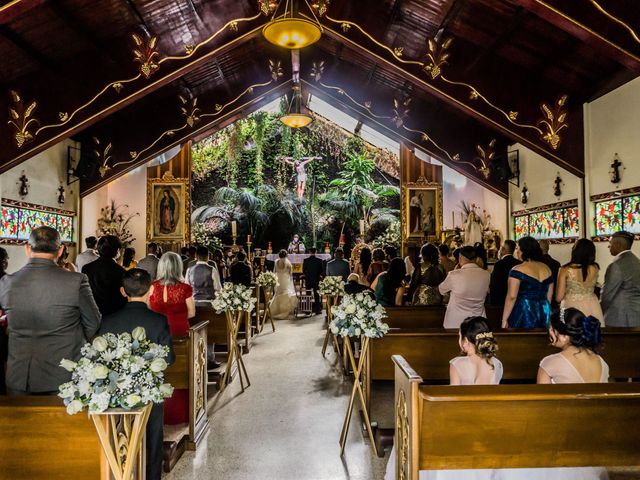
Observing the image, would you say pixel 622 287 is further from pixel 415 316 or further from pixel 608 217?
pixel 608 217

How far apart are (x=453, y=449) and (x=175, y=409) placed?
265cm

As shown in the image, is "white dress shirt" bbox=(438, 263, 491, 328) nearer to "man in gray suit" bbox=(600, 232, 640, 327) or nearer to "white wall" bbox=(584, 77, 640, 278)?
"man in gray suit" bbox=(600, 232, 640, 327)

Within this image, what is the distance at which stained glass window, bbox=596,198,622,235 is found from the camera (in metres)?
6.34

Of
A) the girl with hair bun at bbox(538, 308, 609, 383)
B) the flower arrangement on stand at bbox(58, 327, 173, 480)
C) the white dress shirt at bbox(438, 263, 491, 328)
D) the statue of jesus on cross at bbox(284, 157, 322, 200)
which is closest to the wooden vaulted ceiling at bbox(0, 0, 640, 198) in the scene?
the white dress shirt at bbox(438, 263, 491, 328)

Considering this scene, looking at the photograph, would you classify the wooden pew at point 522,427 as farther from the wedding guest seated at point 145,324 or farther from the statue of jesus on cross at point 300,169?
the statue of jesus on cross at point 300,169

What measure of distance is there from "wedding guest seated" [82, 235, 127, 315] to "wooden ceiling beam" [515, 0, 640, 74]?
186 inches

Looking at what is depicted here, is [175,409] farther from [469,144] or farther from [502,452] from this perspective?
[469,144]

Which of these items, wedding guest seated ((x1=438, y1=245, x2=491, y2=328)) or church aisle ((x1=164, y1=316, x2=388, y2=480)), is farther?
wedding guest seated ((x1=438, y1=245, x2=491, y2=328))

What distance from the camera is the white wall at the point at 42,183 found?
7.61 metres

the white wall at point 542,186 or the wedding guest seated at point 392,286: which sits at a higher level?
the white wall at point 542,186

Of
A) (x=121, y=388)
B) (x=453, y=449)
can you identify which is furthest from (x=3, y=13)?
(x=453, y=449)

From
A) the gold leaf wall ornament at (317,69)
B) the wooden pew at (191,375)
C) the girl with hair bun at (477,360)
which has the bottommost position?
the wooden pew at (191,375)

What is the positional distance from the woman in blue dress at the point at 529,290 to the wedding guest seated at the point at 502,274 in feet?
3.11

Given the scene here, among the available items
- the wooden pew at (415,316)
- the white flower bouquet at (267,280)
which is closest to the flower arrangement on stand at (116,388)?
the wooden pew at (415,316)
